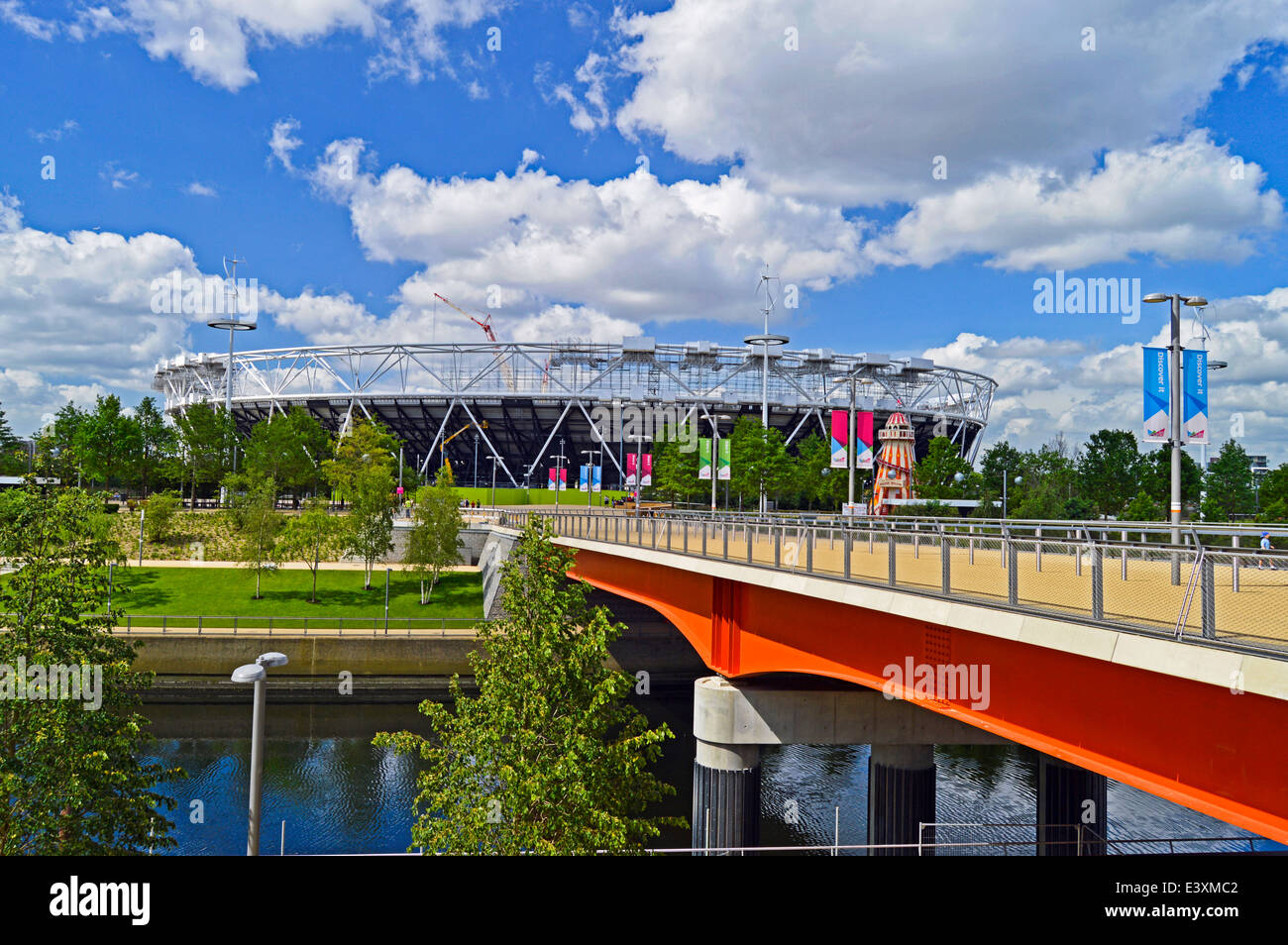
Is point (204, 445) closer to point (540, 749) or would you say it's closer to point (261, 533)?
point (261, 533)

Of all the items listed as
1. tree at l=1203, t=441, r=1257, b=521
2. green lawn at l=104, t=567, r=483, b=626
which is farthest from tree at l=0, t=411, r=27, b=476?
tree at l=1203, t=441, r=1257, b=521

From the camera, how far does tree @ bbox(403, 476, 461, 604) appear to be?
50469mm

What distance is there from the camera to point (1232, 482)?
6731cm

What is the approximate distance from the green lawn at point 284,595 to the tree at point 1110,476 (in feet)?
145

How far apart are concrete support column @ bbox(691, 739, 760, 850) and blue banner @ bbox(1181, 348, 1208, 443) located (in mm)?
11703

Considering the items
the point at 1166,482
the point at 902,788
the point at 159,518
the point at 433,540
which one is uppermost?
the point at 1166,482

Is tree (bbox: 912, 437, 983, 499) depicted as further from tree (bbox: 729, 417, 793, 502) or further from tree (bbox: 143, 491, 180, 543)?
tree (bbox: 143, 491, 180, 543)

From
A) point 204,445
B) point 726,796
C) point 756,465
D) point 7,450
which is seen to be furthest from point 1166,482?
point 7,450

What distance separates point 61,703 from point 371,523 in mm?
39768

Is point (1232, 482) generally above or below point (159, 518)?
above

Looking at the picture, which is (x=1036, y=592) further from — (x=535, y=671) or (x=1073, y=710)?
(x=535, y=671)

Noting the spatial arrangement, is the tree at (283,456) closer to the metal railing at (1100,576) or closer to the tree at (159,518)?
the tree at (159,518)

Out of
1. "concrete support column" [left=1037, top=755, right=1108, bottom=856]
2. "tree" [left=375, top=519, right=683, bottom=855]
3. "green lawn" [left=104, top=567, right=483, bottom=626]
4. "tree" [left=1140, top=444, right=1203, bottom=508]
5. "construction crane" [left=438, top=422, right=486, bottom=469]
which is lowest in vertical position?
"concrete support column" [left=1037, top=755, right=1108, bottom=856]

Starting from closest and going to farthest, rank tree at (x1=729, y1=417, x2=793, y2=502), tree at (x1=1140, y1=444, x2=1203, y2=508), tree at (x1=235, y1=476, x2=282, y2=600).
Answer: tree at (x1=235, y1=476, x2=282, y2=600)
tree at (x1=1140, y1=444, x2=1203, y2=508)
tree at (x1=729, y1=417, x2=793, y2=502)
